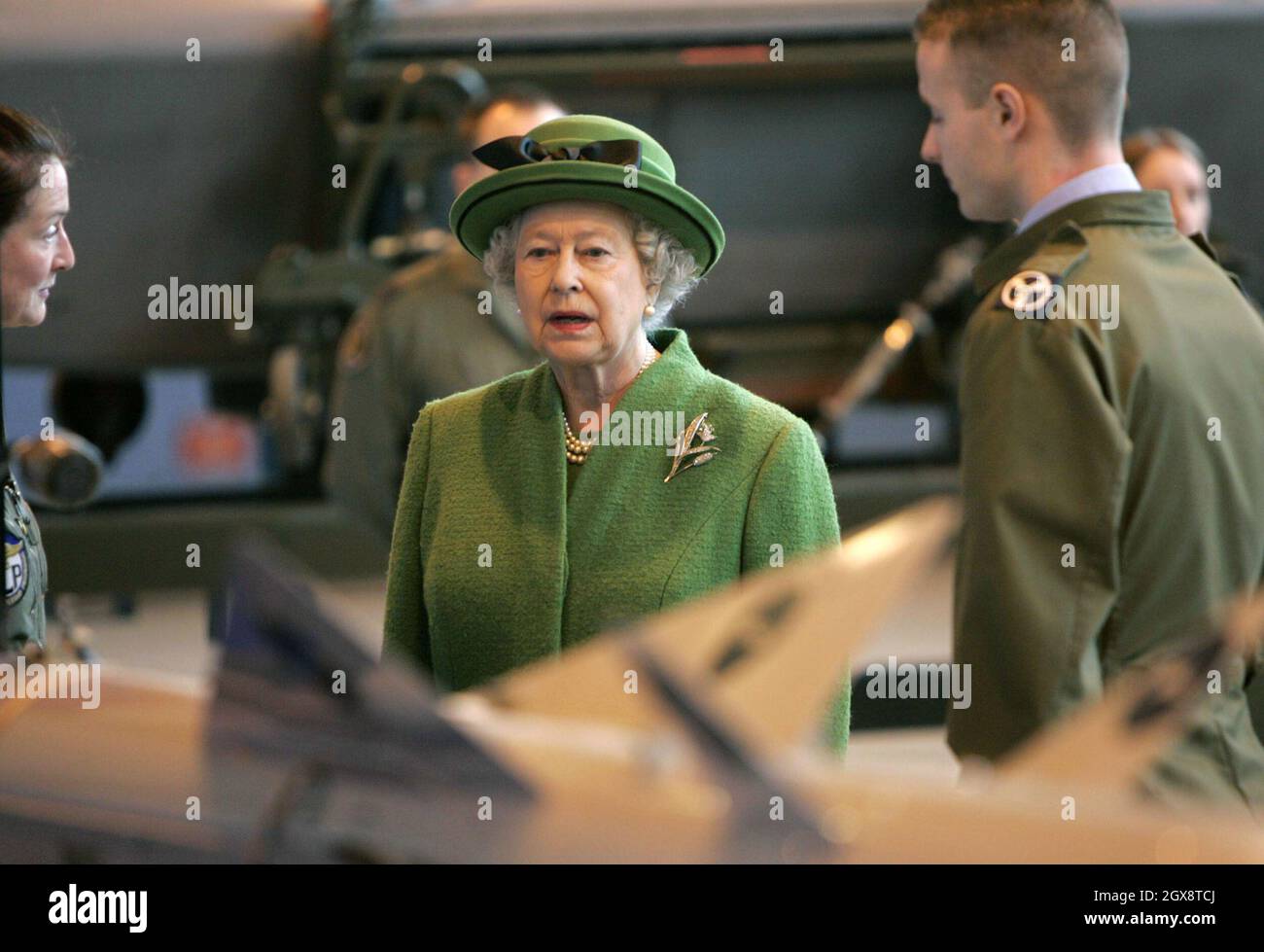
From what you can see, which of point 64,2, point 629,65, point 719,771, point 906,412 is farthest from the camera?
point 906,412

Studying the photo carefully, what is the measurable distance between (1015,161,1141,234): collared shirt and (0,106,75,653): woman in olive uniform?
3.89 ft

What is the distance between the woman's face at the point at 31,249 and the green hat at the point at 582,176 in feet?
1.73

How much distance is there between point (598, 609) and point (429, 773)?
42.2 inches

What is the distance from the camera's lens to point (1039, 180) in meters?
1.85

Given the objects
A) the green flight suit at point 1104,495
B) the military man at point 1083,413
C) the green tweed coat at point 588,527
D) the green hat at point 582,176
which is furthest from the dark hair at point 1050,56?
the green tweed coat at point 588,527

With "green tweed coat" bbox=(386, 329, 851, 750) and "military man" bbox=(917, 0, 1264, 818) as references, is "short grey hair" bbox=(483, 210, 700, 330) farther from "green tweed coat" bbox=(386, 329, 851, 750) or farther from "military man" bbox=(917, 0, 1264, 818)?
"military man" bbox=(917, 0, 1264, 818)

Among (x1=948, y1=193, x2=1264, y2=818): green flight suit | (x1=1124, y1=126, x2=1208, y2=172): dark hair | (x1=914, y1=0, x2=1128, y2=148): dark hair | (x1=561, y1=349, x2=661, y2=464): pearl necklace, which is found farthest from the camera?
(x1=1124, y1=126, x2=1208, y2=172): dark hair

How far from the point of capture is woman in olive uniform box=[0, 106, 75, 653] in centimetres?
203

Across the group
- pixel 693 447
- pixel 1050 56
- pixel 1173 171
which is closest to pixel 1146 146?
pixel 1173 171

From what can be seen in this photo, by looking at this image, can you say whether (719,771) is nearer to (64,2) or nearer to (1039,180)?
(1039,180)

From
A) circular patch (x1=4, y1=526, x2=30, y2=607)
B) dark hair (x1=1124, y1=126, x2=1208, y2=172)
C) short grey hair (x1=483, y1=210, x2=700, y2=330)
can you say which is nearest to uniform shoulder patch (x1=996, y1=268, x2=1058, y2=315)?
short grey hair (x1=483, y1=210, x2=700, y2=330)

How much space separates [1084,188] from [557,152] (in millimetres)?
591

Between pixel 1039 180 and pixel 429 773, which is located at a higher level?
pixel 1039 180

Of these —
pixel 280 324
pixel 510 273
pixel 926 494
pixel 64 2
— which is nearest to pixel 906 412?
pixel 926 494
